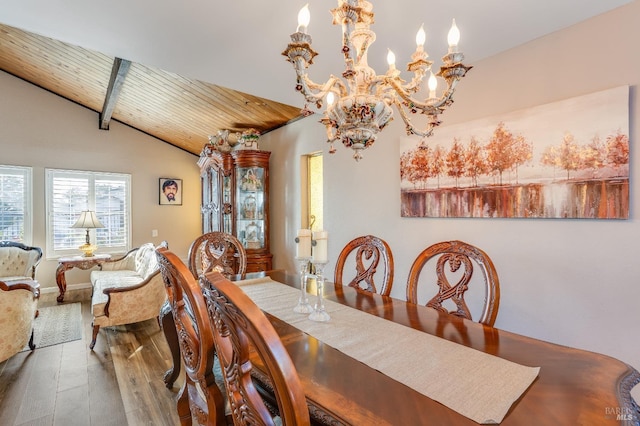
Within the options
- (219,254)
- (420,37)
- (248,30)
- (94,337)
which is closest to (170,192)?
(94,337)

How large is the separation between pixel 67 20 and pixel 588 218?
3.45 m

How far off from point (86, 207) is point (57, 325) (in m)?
2.38

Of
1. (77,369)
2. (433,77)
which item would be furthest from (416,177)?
(77,369)

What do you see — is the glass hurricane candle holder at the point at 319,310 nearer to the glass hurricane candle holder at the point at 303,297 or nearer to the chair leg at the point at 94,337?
the glass hurricane candle holder at the point at 303,297

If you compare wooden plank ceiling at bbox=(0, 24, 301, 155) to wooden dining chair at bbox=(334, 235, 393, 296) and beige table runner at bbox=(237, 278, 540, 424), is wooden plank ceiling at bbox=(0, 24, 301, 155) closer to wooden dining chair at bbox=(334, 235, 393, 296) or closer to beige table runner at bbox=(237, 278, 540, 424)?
wooden dining chair at bbox=(334, 235, 393, 296)

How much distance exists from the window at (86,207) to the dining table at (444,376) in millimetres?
5250

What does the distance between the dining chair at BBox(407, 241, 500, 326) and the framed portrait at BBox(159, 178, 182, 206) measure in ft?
17.8

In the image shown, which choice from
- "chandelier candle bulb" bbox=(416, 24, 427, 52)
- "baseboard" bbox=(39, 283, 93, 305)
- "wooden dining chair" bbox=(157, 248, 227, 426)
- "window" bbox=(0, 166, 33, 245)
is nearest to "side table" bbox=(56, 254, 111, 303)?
"baseboard" bbox=(39, 283, 93, 305)

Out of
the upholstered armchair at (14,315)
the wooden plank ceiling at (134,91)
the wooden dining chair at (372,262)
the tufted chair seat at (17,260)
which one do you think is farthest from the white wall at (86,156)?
the wooden dining chair at (372,262)

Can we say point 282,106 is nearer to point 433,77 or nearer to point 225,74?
point 225,74

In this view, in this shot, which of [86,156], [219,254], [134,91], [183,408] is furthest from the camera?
[86,156]

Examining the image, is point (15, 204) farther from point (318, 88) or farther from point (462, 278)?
point (462, 278)

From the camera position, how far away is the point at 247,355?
26.8 inches

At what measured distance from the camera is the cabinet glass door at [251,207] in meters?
4.39
